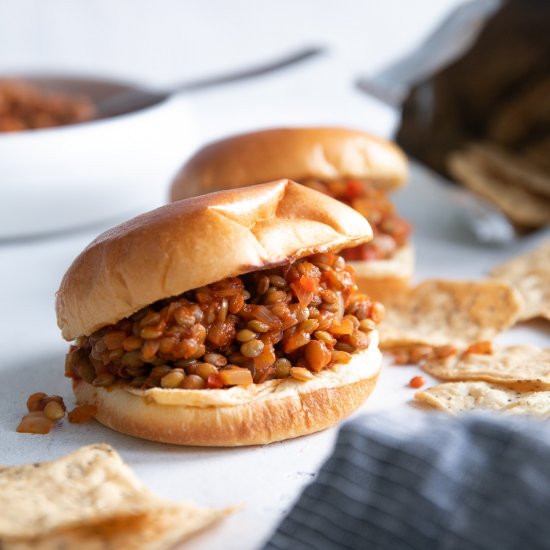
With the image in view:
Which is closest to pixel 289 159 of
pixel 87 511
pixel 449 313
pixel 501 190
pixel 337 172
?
pixel 337 172

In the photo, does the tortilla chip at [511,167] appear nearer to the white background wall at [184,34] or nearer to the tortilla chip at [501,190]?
the tortilla chip at [501,190]

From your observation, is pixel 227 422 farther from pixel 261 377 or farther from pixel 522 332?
pixel 522 332

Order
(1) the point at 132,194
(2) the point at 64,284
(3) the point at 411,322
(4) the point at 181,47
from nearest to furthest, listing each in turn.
Answer: (2) the point at 64,284, (3) the point at 411,322, (1) the point at 132,194, (4) the point at 181,47

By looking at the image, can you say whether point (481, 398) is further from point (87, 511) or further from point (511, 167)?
point (511, 167)

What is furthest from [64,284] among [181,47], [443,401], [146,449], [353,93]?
[181,47]

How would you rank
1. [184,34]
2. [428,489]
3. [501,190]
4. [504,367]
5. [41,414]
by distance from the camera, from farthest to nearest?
1. [184,34]
2. [501,190]
3. [504,367]
4. [41,414]
5. [428,489]

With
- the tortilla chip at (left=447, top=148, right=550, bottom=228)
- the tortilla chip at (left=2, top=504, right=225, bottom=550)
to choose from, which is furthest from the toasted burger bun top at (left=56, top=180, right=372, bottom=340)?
the tortilla chip at (left=447, top=148, right=550, bottom=228)

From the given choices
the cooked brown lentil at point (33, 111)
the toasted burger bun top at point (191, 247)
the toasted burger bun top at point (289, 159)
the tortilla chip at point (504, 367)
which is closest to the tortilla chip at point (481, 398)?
the tortilla chip at point (504, 367)
